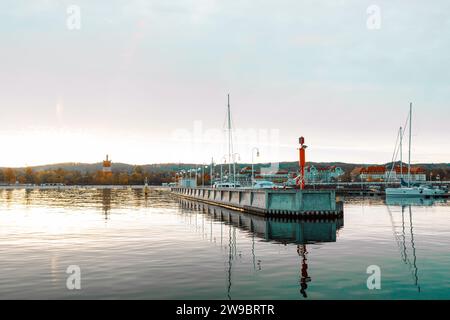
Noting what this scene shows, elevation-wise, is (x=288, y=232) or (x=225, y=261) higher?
(x=225, y=261)

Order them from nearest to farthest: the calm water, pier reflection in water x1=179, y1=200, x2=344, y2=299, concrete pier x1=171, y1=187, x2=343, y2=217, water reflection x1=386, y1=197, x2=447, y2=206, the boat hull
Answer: the calm water, pier reflection in water x1=179, y1=200, x2=344, y2=299, concrete pier x1=171, y1=187, x2=343, y2=217, water reflection x1=386, y1=197, x2=447, y2=206, the boat hull

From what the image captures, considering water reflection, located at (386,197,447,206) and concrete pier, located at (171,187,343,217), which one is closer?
concrete pier, located at (171,187,343,217)

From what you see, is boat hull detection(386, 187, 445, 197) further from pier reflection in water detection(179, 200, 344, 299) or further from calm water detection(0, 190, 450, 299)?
calm water detection(0, 190, 450, 299)

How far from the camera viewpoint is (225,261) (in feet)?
90.7

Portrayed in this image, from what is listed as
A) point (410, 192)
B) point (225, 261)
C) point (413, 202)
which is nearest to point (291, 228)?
point (225, 261)

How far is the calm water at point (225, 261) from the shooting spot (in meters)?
20.1

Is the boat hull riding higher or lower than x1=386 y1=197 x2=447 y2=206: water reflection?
higher

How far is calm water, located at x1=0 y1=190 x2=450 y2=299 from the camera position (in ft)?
65.9

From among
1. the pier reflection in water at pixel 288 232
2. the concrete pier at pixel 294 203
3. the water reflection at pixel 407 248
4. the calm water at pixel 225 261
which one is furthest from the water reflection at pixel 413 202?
the calm water at pixel 225 261

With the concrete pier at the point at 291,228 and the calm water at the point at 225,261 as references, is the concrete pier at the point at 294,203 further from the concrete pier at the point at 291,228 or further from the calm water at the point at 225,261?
the calm water at the point at 225,261

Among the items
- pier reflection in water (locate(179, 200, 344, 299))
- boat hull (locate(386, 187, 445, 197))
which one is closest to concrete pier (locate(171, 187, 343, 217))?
pier reflection in water (locate(179, 200, 344, 299))

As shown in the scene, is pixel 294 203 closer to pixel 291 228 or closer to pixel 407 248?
pixel 291 228

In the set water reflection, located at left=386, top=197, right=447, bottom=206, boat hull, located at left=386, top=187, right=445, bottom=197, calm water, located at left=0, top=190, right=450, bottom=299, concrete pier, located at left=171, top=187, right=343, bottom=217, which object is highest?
concrete pier, located at left=171, top=187, right=343, bottom=217

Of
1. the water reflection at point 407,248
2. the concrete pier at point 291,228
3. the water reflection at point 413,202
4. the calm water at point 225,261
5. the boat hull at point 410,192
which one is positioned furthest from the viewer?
the boat hull at point 410,192
